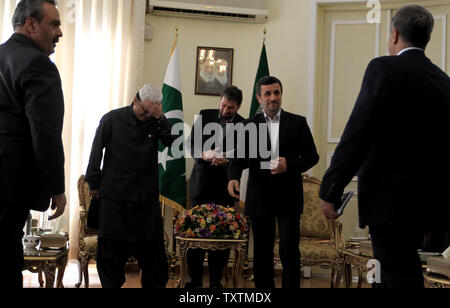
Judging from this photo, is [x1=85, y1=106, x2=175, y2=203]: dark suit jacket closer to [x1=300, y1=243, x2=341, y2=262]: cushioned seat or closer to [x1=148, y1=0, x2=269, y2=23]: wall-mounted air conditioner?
[x1=300, y1=243, x2=341, y2=262]: cushioned seat

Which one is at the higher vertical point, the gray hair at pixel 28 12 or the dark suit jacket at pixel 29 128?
the gray hair at pixel 28 12

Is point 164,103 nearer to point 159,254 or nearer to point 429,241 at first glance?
point 159,254

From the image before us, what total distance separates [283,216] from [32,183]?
188 cm

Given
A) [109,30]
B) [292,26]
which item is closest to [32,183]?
[109,30]

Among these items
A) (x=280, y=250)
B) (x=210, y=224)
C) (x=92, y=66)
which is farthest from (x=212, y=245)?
(x=92, y=66)

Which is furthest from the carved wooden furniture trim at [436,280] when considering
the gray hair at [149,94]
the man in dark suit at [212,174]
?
the gray hair at [149,94]

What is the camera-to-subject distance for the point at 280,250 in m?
3.89

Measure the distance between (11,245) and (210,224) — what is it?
2331mm

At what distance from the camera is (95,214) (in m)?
3.82

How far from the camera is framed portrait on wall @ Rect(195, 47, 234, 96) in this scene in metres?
6.34

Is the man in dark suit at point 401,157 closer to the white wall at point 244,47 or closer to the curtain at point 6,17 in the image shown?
the white wall at point 244,47

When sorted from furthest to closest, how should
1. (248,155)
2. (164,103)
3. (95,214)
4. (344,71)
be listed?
(344,71) < (164,103) < (248,155) < (95,214)

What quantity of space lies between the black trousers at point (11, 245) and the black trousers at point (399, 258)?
1589mm

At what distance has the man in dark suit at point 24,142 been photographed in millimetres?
2455
